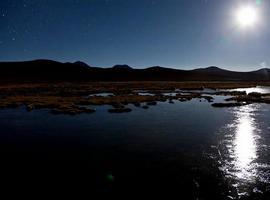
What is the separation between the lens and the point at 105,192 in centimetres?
1381

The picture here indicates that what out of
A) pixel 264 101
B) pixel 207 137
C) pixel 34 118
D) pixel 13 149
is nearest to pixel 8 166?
pixel 13 149

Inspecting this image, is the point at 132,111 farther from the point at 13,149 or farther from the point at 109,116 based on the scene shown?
the point at 13,149

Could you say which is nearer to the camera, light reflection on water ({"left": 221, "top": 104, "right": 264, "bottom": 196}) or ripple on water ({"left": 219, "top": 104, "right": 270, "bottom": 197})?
ripple on water ({"left": 219, "top": 104, "right": 270, "bottom": 197})

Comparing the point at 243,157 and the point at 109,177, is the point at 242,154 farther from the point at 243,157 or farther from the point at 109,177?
the point at 109,177

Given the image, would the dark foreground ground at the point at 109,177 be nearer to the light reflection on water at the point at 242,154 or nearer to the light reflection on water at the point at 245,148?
the light reflection on water at the point at 242,154

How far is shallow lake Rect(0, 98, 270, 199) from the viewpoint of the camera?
14.4m

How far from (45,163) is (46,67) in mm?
190414

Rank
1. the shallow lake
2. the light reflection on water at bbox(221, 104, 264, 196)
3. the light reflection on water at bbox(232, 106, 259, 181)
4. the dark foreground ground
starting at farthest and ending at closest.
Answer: the light reflection on water at bbox(232, 106, 259, 181) < the light reflection on water at bbox(221, 104, 264, 196) < the shallow lake < the dark foreground ground

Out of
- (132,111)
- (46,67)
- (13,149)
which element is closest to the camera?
(13,149)

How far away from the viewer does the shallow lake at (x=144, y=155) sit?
14352 millimetres

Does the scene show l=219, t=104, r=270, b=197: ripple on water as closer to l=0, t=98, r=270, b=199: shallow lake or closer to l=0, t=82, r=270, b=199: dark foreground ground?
l=0, t=98, r=270, b=199: shallow lake

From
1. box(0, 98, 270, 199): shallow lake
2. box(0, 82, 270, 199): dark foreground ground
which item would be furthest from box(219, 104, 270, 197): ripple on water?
box(0, 82, 270, 199): dark foreground ground

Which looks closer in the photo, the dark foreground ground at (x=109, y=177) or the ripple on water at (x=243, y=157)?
the dark foreground ground at (x=109, y=177)

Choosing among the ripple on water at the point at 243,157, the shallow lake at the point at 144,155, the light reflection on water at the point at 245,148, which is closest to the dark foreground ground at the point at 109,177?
the shallow lake at the point at 144,155
